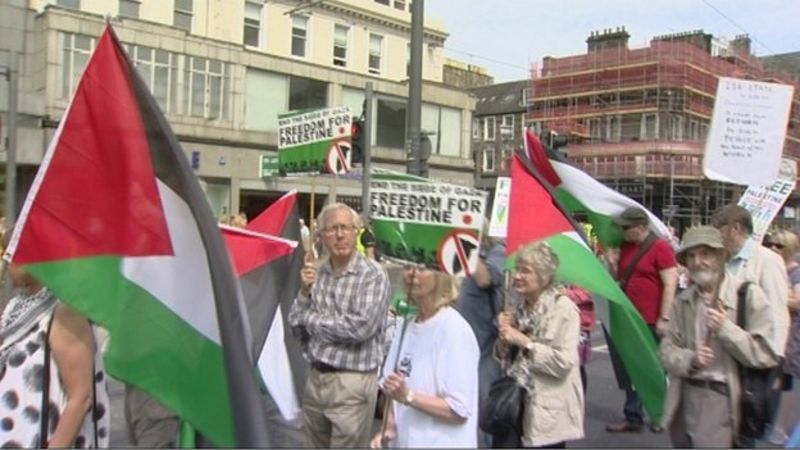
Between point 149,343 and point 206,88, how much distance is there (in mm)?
27907

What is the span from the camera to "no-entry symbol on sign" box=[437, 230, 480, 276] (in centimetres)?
342

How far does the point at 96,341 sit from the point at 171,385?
2.02 feet

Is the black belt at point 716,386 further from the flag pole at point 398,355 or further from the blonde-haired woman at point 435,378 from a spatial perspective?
the flag pole at point 398,355

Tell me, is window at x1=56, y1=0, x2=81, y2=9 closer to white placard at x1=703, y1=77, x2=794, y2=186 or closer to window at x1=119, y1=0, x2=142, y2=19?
window at x1=119, y1=0, x2=142, y2=19

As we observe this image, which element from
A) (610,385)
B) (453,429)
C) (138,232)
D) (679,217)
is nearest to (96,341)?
(138,232)

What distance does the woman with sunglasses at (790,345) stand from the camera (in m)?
5.30

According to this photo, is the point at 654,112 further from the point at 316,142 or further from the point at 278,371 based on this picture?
the point at 278,371

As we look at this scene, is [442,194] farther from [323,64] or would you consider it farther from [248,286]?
[323,64]

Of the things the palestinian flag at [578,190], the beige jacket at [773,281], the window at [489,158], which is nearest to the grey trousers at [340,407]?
the beige jacket at [773,281]

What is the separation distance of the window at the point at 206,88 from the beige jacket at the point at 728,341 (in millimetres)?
27051

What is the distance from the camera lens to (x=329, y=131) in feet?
36.7

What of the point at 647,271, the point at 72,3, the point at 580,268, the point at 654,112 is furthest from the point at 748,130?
the point at 654,112

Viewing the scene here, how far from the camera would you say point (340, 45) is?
120 ft

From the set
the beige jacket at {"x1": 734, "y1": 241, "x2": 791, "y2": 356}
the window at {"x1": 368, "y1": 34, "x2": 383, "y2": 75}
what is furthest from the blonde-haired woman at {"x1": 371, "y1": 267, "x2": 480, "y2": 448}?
the window at {"x1": 368, "y1": 34, "x2": 383, "y2": 75}
